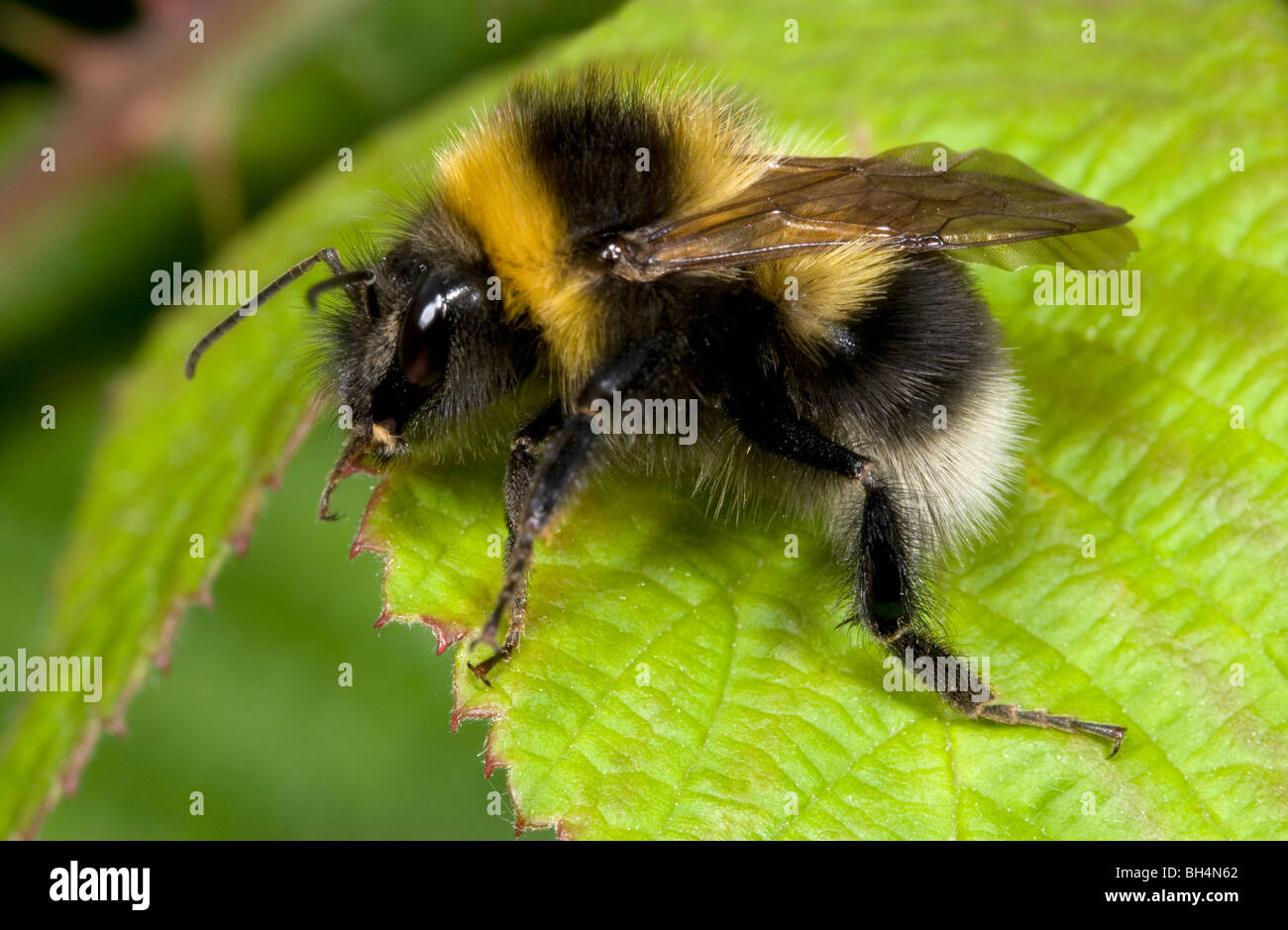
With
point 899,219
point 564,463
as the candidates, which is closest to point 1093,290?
point 899,219

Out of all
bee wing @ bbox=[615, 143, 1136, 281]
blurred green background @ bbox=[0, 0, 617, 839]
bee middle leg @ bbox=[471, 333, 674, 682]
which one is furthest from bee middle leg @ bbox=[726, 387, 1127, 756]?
blurred green background @ bbox=[0, 0, 617, 839]

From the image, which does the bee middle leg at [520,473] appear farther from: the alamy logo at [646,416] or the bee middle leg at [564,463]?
the alamy logo at [646,416]

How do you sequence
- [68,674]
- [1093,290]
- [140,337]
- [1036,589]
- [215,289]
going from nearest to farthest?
[1036,589] → [68,674] → [1093,290] → [215,289] → [140,337]

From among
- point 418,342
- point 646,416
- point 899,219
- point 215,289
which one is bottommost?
point 646,416

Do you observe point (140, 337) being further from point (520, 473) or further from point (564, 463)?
point (564, 463)

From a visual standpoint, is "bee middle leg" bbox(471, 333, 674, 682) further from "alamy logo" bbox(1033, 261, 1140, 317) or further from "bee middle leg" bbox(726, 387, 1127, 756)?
"alamy logo" bbox(1033, 261, 1140, 317)

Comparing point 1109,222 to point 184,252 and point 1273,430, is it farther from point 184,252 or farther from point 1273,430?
point 184,252
